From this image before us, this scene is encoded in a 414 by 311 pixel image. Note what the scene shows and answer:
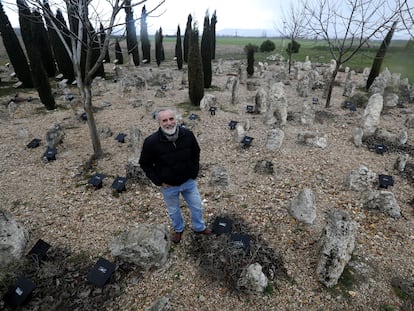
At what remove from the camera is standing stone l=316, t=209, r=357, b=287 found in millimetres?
3166

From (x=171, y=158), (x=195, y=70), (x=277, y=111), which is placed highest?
(x=195, y=70)

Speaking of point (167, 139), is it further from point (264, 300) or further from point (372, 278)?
point (372, 278)

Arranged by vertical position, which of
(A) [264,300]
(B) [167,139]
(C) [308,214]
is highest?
(B) [167,139]

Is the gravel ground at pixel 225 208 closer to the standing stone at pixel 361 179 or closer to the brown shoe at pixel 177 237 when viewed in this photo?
the brown shoe at pixel 177 237

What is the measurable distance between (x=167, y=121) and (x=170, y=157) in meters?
Result: 0.49

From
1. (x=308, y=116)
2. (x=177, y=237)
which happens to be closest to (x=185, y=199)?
(x=177, y=237)

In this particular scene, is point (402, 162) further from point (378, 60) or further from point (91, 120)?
point (378, 60)

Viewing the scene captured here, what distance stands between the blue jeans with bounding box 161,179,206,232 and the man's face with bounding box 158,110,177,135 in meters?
0.85

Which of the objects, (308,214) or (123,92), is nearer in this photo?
(308,214)

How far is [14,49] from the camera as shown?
13.7 meters

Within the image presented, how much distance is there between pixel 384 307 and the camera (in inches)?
125

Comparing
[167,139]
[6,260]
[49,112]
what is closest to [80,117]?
[49,112]

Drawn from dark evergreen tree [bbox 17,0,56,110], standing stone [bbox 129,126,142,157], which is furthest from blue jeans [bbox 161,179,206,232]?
dark evergreen tree [bbox 17,0,56,110]

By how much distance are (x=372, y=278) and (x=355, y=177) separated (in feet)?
7.49
